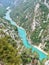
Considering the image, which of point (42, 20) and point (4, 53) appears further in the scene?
point (42, 20)

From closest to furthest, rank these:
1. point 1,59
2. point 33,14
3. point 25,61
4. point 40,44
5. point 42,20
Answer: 1. point 1,59
2. point 25,61
3. point 40,44
4. point 42,20
5. point 33,14

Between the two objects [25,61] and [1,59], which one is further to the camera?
[25,61]

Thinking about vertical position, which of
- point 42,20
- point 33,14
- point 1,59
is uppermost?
point 33,14

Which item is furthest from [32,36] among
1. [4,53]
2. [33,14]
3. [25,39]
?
[4,53]

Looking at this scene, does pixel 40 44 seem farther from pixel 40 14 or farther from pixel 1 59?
pixel 1 59

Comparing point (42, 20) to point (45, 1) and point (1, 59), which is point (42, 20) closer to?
point (45, 1)

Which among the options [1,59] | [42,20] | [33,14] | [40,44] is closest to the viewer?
[1,59]

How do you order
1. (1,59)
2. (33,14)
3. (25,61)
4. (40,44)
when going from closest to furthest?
(1,59) < (25,61) < (40,44) < (33,14)

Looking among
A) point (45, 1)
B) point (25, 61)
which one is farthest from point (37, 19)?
point (25, 61)

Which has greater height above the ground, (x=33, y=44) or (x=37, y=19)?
(x=37, y=19)
